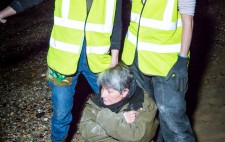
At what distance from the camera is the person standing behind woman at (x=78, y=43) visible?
2.52 metres

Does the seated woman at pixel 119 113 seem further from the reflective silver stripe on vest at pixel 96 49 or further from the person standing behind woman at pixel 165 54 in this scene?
the reflective silver stripe on vest at pixel 96 49

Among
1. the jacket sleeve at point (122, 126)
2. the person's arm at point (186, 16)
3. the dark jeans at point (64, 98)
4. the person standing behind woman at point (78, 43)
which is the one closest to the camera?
the jacket sleeve at point (122, 126)

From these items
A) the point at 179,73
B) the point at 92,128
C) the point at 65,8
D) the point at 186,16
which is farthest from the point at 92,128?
the point at 186,16

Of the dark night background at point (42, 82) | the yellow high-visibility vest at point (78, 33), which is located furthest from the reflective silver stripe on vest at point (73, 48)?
the dark night background at point (42, 82)

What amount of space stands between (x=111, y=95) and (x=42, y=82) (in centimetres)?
295

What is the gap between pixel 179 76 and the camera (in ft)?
8.24

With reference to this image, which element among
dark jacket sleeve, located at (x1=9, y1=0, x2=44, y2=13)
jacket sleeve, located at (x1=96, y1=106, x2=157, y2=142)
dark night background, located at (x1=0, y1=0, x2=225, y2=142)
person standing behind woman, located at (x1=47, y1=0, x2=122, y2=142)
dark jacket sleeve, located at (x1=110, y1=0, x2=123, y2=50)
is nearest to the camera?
jacket sleeve, located at (x1=96, y1=106, x2=157, y2=142)

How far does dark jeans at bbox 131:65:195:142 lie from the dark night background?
1.30m

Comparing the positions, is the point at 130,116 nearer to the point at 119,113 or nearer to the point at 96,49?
the point at 119,113

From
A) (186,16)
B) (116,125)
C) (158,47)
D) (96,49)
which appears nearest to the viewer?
(116,125)

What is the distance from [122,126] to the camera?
7.25 ft

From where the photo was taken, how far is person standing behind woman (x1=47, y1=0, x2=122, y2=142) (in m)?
2.52

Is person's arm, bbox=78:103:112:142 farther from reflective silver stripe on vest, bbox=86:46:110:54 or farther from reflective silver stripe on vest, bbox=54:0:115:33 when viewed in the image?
reflective silver stripe on vest, bbox=54:0:115:33

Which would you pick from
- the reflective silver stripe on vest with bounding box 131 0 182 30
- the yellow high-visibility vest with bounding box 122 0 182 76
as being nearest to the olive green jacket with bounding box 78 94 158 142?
the yellow high-visibility vest with bounding box 122 0 182 76
